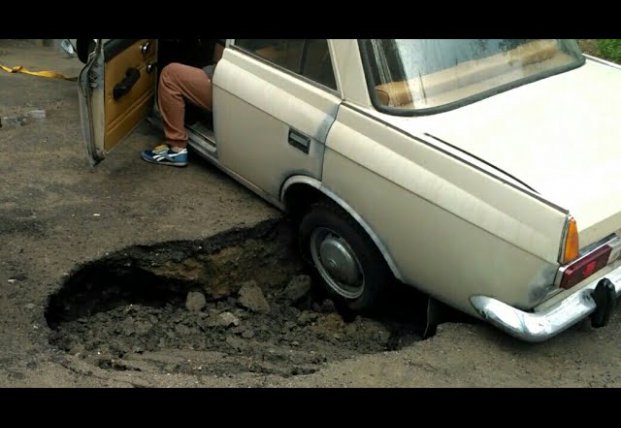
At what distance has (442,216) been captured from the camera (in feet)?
12.7

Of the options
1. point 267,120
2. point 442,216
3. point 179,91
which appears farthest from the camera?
point 179,91

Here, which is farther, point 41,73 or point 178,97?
point 41,73

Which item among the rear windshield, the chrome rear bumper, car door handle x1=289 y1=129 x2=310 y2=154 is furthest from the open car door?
the chrome rear bumper

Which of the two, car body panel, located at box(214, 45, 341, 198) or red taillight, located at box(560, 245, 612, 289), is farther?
car body panel, located at box(214, 45, 341, 198)

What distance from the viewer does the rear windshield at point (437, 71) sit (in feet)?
13.9

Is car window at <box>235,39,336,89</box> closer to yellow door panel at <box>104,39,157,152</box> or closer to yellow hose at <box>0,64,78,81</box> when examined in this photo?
yellow door panel at <box>104,39,157,152</box>

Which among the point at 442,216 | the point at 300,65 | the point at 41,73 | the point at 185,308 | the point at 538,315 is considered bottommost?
the point at 185,308

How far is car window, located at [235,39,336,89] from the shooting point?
448 cm

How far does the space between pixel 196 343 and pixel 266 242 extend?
2.87 feet

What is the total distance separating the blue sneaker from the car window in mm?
1064

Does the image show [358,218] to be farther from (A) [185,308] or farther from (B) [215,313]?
(A) [185,308]

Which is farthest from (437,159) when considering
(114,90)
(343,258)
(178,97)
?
(114,90)

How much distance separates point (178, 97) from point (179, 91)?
0.04 metres

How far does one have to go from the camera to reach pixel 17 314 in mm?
4191
